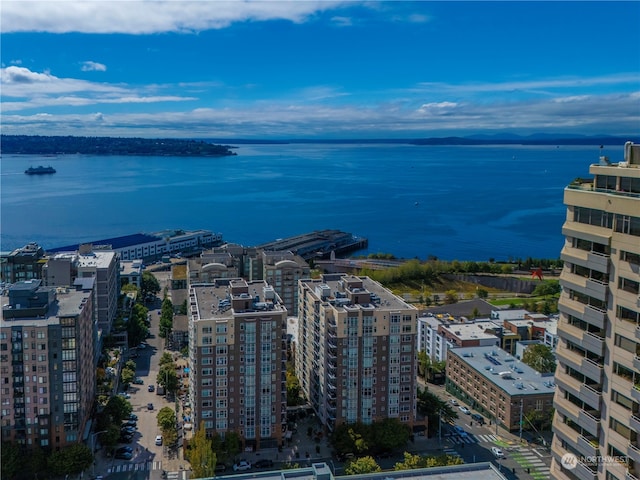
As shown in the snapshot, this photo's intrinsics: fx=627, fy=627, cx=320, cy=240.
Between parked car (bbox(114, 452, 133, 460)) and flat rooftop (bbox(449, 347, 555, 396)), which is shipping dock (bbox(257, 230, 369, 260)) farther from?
parked car (bbox(114, 452, 133, 460))

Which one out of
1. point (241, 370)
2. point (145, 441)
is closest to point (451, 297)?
point (241, 370)

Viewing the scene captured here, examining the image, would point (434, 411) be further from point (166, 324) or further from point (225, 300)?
point (166, 324)

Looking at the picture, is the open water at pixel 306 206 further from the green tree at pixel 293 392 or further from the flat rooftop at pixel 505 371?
the green tree at pixel 293 392

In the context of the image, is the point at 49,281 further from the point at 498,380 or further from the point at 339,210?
the point at 339,210

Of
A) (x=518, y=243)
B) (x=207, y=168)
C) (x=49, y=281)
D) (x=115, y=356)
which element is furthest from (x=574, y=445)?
(x=207, y=168)

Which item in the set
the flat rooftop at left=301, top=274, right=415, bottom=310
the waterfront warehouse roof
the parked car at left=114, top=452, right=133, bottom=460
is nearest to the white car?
the flat rooftop at left=301, top=274, right=415, bottom=310

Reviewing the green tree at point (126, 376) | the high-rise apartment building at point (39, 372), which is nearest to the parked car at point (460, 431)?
the high-rise apartment building at point (39, 372)
